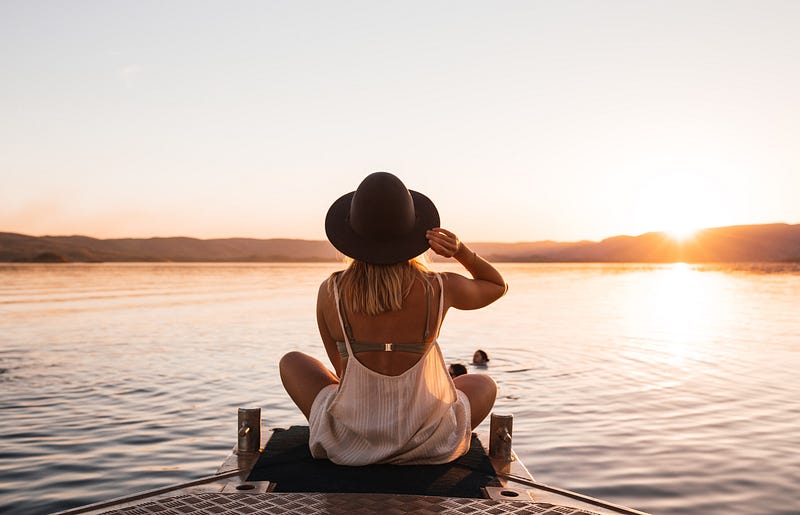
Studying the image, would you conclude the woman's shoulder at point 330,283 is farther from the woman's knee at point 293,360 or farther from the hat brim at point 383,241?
the woman's knee at point 293,360

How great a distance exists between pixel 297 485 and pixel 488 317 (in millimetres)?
19603

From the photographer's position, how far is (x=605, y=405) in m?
9.57

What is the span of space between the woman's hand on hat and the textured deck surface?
1.52 metres

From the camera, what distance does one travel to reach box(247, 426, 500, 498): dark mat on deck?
432 cm

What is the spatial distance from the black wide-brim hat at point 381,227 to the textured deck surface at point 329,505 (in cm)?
144

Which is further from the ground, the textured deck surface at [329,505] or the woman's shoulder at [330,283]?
the woman's shoulder at [330,283]

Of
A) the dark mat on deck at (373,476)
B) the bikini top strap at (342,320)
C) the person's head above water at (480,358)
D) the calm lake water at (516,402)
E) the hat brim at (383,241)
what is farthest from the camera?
the person's head above water at (480,358)

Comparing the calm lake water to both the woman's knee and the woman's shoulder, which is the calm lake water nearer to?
the woman's knee

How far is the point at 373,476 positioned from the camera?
180 inches

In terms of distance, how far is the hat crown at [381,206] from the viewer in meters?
4.40

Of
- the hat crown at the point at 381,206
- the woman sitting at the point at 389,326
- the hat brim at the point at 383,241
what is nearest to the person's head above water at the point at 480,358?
the woman sitting at the point at 389,326

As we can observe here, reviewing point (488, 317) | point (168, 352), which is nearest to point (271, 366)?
point (168, 352)

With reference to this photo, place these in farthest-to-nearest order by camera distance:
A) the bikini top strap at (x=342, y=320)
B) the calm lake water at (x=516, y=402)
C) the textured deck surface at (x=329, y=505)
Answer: the calm lake water at (x=516, y=402) < the bikini top strap at (x=342, y=320) < the textured deck surface at (x=329, y=505)

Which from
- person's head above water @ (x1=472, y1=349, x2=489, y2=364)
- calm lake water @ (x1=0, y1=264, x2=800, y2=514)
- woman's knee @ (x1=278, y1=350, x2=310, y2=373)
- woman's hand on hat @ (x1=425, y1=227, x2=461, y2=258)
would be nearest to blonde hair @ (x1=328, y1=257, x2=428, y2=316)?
woman's hand on hat @ (x1=425, y1=227, x2=461, y2=258)
